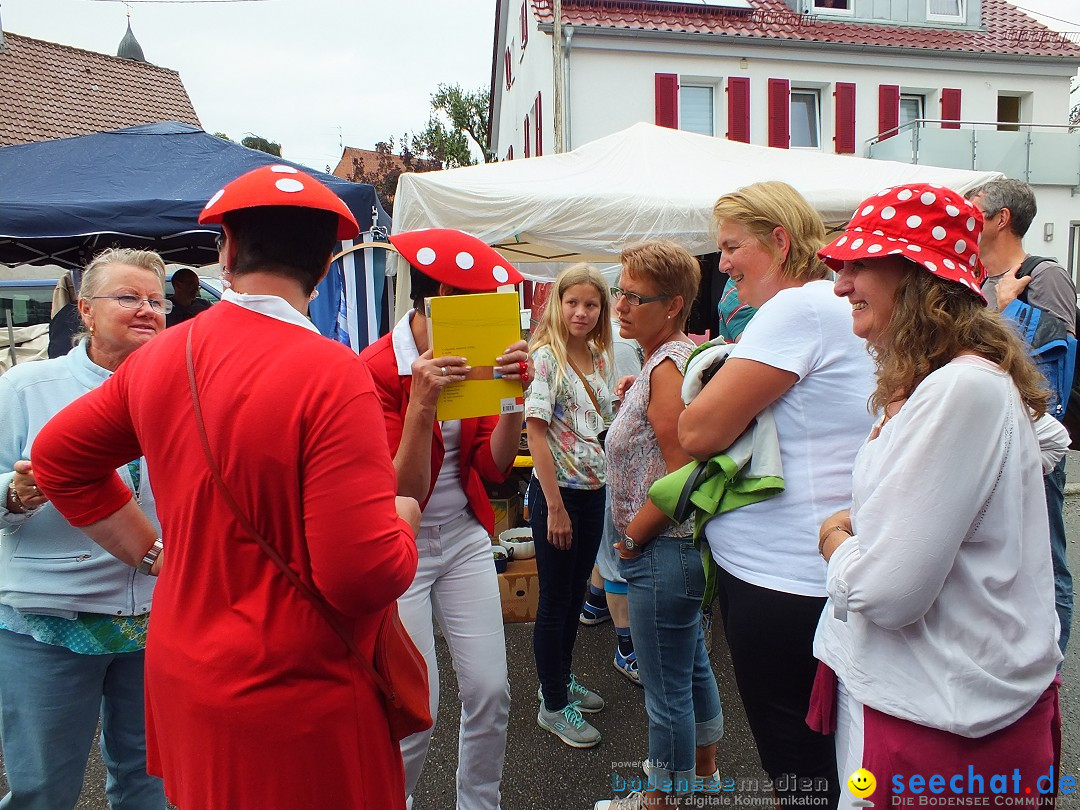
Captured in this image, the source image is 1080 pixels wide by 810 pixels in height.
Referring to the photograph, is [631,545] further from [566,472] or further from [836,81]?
[836,81]

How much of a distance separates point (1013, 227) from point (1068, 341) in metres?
0.58

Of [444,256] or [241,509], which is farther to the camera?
[444,256]

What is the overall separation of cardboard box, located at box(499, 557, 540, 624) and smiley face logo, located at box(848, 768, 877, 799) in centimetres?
275

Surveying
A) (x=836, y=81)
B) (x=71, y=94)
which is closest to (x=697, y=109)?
(x=836, y=81)

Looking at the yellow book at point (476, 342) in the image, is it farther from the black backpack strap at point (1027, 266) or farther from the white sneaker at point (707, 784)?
the black backpack strap at point (1027, 266)

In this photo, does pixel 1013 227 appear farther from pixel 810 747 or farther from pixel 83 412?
pixel 83 412

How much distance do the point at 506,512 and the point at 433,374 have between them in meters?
2.86

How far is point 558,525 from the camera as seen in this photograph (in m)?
2.72

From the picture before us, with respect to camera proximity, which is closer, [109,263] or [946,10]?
[109,263]

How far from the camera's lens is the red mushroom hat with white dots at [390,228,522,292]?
1.91 m

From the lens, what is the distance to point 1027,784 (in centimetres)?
112

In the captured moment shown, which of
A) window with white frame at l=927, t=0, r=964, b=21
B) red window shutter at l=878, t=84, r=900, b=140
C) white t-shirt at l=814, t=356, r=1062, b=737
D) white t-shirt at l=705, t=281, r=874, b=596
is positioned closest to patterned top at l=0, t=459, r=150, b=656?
Answer: white t-shirt at l=705, t=281, r=874, b=596

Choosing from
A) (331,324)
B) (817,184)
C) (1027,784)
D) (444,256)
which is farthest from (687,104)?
(1027,784)

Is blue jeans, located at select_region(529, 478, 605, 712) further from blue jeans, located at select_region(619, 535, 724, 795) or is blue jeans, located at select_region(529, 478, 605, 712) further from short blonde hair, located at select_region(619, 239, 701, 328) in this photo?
short blonde hair, located at select_region(619, 239, 701, 328)
